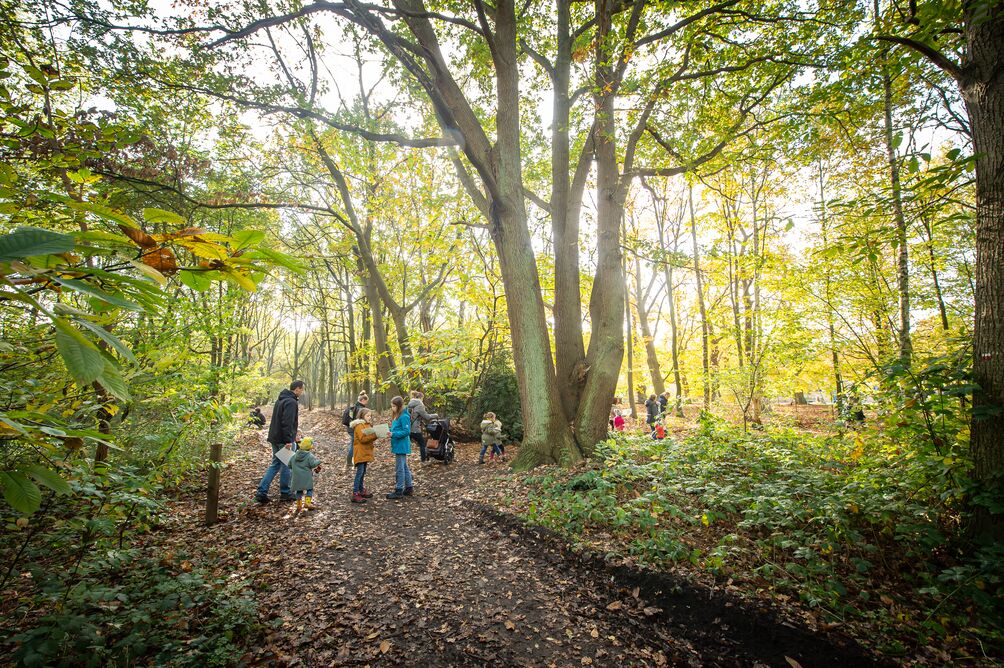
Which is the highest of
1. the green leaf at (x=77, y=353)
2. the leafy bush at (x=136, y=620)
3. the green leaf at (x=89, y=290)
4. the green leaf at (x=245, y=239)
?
the green leaf at (x=245, y=239)

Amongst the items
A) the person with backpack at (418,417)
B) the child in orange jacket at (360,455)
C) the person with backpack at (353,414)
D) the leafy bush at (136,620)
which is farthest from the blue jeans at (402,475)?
the leafy bush at (136,620)

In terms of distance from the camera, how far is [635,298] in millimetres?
22359

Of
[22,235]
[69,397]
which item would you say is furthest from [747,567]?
[69,397]

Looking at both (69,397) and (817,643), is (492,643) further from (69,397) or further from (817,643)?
(69,397)

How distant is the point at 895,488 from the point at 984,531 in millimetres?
609

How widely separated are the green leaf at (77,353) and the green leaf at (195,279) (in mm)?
372

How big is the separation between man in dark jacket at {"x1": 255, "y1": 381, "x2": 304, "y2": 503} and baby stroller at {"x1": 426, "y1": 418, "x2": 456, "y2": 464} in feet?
10.8

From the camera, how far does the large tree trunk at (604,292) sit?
761 cm

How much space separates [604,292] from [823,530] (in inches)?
202

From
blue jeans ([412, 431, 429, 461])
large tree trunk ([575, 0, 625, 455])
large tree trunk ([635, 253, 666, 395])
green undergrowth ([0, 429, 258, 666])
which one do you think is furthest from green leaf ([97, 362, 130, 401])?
large tree trunk ([635, 253, 666, 395])

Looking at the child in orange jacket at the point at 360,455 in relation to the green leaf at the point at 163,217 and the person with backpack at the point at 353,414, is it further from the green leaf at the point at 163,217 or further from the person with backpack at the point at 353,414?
the green leaf at the point at 163,217

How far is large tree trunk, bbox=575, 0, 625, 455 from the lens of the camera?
25.0 ft

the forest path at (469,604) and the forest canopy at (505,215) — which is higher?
the forest canopy at (505,215)

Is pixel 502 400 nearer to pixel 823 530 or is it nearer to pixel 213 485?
pixel 213 485
